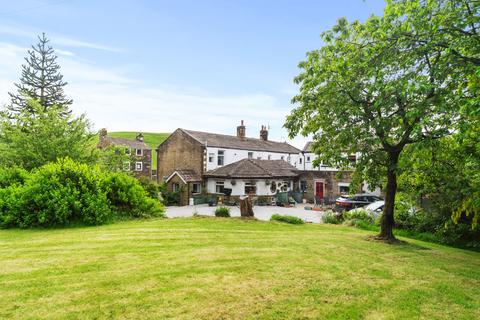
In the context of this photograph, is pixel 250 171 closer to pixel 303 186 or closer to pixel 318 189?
pixel 303 186

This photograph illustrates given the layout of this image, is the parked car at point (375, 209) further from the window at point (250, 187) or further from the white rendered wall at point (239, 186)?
the window at point (250, 187)

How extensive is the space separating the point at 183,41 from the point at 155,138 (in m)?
108

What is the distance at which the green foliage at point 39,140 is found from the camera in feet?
53.5

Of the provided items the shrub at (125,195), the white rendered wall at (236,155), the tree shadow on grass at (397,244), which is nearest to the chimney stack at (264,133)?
the white rendered wall at (236,155)

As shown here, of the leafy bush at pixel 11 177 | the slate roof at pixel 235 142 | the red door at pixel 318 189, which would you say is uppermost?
the slate roof at pixel 235 142

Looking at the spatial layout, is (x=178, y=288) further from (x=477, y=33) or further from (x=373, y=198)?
(x=373, y=198)

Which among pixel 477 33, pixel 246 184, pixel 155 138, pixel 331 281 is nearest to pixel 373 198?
pixel 246 184

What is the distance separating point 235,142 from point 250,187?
28.3 ft

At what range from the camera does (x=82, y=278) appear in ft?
19.7

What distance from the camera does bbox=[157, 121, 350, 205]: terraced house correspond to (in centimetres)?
3186

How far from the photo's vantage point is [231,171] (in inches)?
1258

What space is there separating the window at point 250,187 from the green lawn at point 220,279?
20802 mm

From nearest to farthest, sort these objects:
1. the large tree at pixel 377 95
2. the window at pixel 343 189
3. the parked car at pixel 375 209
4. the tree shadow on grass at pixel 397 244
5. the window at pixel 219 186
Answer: the large tree at pixel 377 95 < the tree shadow on grass at pixel 397 244 < the parked car at pixel 375 209 < the window at pixel 219 186 < the window at pixel 343 189

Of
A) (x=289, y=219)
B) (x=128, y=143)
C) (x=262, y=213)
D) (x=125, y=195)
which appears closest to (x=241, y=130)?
(x=262, y=213)
